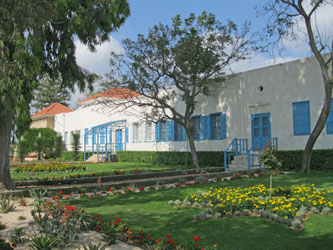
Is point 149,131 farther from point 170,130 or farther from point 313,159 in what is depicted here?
point 313,159

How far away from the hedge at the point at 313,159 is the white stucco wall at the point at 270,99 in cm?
45

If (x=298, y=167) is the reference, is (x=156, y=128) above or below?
above

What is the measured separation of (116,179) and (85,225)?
24.5ft

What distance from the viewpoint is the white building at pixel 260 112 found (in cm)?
1483

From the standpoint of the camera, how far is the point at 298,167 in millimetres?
14664

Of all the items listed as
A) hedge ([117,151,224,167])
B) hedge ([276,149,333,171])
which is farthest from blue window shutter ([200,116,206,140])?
hedge ([276,149,333,171])

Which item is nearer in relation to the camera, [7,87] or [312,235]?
[312,235]

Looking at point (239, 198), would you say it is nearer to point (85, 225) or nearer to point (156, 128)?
point (85, 225)

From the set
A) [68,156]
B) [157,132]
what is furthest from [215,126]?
[68,156]

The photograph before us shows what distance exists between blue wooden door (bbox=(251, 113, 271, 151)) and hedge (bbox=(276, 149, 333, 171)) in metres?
1.32

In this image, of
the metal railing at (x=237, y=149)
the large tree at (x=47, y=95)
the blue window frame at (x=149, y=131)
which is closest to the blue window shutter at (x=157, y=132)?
the blue window frame at (x=149, y=131)

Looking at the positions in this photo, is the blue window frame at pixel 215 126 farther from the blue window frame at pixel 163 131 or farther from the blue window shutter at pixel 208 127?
the blue window frame at pixel 163 131

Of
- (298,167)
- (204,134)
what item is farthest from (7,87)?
(204,134)

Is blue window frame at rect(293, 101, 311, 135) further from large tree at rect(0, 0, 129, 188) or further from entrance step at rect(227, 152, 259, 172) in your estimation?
large tree at rect(0, 0, 129, 188)
